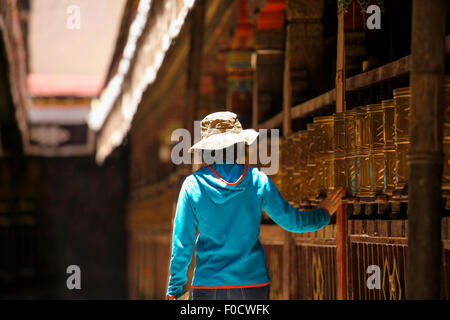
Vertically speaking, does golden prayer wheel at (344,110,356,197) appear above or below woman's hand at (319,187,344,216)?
above

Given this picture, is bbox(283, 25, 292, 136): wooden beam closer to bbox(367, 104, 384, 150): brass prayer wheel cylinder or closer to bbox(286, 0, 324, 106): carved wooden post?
bbox(286, 0, 324, 106): carved wooden post

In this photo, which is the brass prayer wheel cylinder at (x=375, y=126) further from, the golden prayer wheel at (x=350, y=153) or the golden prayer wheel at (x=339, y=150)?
the golden prayer wheel at (x=339, y=150)

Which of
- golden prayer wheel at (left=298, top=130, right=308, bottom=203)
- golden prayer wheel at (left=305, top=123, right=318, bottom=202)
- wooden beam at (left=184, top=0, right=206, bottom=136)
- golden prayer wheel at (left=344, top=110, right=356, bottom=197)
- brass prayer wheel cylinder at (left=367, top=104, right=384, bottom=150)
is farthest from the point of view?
wooden beam at (left=184, top=0, right=206, bottom=136)

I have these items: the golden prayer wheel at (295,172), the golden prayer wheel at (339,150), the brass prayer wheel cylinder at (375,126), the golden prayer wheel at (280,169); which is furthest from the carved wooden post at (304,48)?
the brass prayer wheel cylinder at (375,126)

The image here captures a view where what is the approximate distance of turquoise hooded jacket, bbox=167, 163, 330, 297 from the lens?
4.27 meters

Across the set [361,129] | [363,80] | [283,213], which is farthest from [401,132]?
[363,80]

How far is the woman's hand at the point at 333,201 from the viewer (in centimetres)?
498

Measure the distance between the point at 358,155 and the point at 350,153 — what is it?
0.14 metres

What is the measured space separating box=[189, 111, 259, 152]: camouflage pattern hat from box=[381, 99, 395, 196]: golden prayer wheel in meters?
0.77

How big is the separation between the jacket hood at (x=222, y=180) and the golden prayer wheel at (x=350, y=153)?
1.07 meters

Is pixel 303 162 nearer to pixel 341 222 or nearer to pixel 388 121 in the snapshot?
pixel 341 222
